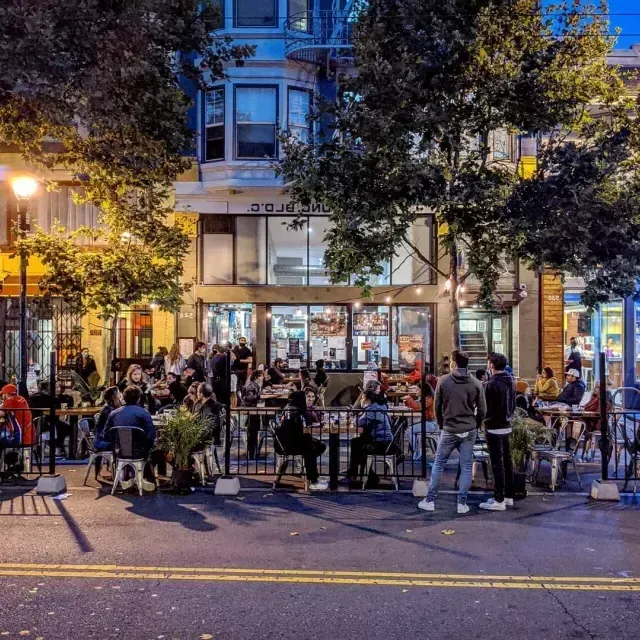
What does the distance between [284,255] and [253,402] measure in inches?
253

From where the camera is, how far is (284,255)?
19406 mm

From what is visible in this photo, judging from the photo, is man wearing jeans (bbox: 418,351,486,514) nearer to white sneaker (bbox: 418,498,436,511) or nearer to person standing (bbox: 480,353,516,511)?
white sneaker (bbox: 418,498,436,511)

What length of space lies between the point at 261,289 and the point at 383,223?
23.2 ft

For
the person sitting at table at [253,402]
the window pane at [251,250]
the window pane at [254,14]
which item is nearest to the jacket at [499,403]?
the person sitting at table at [253,402]

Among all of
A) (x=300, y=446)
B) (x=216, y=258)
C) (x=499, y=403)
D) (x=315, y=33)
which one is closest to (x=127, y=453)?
(x=300, y=446)

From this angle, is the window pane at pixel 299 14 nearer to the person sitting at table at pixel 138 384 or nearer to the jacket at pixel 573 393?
the person sitting at table at pixel 138 384

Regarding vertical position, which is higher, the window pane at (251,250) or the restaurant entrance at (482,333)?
the window pane at (251,250)

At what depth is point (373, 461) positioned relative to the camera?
989 centimetres

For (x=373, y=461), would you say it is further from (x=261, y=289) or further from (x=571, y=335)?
(x=571, y=335)

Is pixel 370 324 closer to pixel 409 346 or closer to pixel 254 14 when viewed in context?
pixel 409 346

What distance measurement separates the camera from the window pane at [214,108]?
18875 mm

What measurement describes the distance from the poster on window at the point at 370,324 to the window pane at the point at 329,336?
342 millimetres

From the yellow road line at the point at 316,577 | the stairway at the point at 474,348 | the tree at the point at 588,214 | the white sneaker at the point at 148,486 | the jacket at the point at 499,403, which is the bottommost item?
the yellow road line at the point at 316,577

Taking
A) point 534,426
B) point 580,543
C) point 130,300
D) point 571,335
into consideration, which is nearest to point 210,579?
point 580,543
